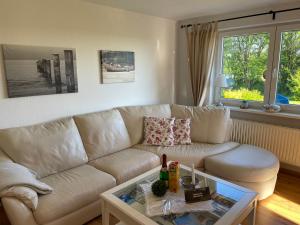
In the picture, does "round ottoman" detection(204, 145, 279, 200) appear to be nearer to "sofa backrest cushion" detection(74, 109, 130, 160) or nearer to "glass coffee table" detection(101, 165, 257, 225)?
"glass coffee table" detection(101, 165, 257, 225)

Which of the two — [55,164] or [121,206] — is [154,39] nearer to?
[55,164]

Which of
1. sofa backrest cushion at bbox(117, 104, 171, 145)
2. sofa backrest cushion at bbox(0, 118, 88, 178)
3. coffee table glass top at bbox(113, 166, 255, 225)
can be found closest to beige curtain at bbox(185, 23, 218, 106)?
sofa backrest cushion at bbox(117, 104, 171, 145)

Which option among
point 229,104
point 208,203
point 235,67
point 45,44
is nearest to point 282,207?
point 208,203

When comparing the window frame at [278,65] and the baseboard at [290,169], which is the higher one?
the window frame at [278,65]

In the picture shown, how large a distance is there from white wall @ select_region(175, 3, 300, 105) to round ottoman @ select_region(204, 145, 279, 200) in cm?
146

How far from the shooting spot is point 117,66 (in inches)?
123

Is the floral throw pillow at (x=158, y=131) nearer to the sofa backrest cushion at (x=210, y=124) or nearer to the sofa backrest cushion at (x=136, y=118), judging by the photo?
the sofa backrest cushion at (x=136, y=118)

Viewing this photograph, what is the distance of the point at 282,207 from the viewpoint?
2326mm

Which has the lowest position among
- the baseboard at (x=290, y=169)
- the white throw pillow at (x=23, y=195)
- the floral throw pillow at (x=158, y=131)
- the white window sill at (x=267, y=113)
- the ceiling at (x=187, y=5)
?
the baseboard at (x=290, y=169)

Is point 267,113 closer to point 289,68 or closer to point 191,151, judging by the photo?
point 289,68

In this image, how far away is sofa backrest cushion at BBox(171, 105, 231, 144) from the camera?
301 centimetres

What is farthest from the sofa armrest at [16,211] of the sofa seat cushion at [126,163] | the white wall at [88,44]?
the white wall at [88,44]

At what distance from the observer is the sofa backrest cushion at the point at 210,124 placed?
301 cm

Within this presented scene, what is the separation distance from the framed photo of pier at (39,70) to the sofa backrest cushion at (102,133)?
43 centimetres
